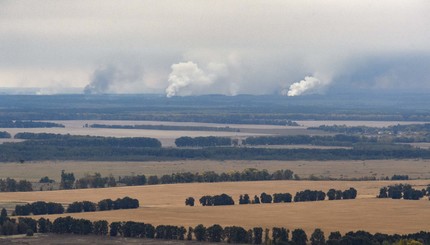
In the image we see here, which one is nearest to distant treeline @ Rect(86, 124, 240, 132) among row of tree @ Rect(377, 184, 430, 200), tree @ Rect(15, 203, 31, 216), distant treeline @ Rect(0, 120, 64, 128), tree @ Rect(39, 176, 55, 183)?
distant treeline @ Rect(0, 120, 64, 128)

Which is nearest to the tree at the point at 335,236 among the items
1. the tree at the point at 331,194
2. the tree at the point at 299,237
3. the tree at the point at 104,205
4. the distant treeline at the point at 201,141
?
the tree at the point at 299,237

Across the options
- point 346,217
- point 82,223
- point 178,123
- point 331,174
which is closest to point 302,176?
point 331,174

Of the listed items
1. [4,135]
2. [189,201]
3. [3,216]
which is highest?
[4,135]

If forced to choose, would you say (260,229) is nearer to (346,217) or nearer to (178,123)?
(346,217)

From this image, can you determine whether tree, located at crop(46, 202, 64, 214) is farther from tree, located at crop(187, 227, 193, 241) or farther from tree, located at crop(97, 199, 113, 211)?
tree, located at crop(187, 227, 193, 241)

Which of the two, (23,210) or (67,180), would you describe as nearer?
(23,210)

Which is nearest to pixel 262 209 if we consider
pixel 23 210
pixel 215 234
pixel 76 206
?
pixel 76 206

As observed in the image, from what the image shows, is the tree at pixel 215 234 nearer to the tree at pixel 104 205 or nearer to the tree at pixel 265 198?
the tree at pixel 104 205

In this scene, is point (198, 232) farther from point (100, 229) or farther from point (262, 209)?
point (262, 209)

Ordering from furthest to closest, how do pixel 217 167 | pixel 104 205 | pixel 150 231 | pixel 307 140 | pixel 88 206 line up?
pixel 307 140 → pixel 217 167 → pixel 104 205 → pixel 88 206 → pixel 150 231
